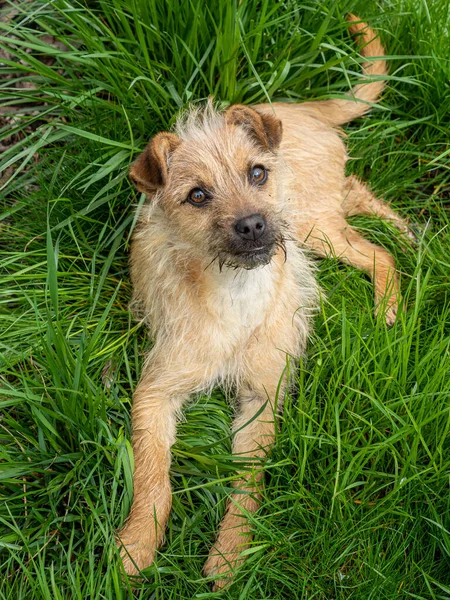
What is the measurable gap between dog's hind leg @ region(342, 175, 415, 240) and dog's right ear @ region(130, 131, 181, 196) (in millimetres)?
1495

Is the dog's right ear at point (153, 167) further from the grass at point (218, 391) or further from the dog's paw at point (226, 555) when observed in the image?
the dog's paw at point (226, 555)

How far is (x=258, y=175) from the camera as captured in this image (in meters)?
3.40

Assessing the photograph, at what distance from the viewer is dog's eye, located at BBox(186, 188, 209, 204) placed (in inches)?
130

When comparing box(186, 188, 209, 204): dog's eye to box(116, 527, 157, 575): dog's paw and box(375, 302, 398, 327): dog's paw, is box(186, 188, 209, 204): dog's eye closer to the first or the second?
box(375, 302, 398, 327): dog's paw

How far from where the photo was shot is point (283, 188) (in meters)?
3.71

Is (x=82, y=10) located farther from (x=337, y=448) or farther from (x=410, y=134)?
(x=337, y=448)

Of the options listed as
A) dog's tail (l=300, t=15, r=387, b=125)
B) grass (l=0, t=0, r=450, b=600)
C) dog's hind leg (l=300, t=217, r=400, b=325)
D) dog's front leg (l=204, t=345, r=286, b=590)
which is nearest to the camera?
grass (l=0, t=0, r=450, b=600)

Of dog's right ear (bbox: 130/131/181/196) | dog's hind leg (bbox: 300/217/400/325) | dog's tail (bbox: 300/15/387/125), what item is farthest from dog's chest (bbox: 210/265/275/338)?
dog's tail (bbox: 300/15/387/125)

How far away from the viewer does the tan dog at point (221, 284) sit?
323cm

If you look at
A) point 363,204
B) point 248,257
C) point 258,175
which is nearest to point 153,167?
point 258,175

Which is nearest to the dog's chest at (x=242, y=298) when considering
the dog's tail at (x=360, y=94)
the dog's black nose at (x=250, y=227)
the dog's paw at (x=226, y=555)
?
the dog's black nose at (x=250, y=227)

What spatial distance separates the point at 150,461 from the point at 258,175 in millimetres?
1564

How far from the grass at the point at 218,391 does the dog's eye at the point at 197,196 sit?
71 centimetres

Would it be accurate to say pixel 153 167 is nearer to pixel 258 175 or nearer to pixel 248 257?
pixel 258 175
